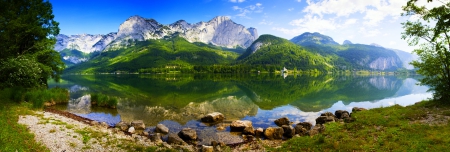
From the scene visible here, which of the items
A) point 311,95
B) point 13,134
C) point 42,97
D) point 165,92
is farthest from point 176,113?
point 311,95

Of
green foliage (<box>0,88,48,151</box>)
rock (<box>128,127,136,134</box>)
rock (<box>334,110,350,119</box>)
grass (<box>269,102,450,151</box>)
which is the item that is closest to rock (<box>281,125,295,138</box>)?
grass (<box>269,102,450,151</box>)

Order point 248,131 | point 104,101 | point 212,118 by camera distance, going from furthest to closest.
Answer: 1. point 104,101
2. point 212,118
3. point 248,131

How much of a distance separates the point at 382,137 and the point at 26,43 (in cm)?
5438

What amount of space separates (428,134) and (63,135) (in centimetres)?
2851

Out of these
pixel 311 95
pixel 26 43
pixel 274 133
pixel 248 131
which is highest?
pixel 26 43

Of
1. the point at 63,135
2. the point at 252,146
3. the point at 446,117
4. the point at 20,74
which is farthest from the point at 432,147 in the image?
the point at 20,74

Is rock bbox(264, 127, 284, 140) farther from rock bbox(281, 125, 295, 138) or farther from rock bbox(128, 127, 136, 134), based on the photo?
rock bbox(128, 127, 136, 134)

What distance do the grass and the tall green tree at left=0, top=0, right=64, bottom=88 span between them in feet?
120

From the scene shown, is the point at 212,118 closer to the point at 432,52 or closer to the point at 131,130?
the point at 131,130

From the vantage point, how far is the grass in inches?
615

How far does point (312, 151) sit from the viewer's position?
659 inches

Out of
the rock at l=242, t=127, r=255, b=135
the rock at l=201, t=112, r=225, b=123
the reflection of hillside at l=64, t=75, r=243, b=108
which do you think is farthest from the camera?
the reflection of hillside at l=64, t=75, r=243, b=108

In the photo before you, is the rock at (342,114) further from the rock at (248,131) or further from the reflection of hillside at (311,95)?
the rock at (248,131)

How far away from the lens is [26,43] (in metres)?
41.2
